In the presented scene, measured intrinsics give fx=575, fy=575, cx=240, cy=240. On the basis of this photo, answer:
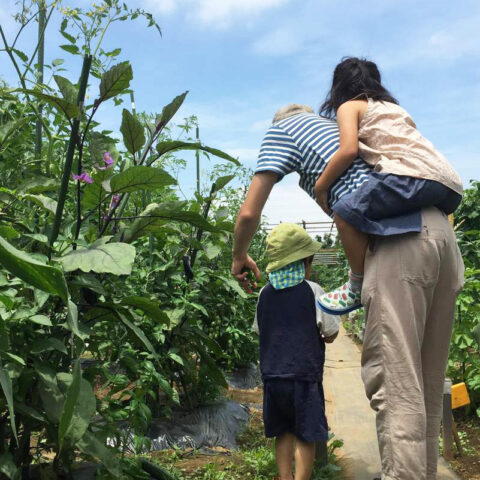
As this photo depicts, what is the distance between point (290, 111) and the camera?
2.16m

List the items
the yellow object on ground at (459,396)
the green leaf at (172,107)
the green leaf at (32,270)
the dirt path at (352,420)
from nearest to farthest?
the green leaf at (32,270) < the green leaf at (172,107) < the dirt path at (352,420) < the yellow object on ground at (459,396)

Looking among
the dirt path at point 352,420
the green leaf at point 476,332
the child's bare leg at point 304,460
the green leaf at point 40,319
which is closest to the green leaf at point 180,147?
the green leaf at point 40,319

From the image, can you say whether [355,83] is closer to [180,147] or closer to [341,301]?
[180,147]

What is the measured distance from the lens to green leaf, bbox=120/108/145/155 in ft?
6.37

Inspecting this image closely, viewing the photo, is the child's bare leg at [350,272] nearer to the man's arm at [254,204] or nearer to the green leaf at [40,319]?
the man's arm at [254,204]

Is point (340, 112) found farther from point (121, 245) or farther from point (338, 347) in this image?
point (338, 347)

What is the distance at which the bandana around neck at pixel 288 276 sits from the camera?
2.83 metres

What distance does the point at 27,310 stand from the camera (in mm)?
1625

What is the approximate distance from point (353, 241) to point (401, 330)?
32 centimetres

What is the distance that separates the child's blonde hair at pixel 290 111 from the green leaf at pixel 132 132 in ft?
1.66

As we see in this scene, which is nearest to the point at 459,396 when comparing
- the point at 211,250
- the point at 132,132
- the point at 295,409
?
the point at 295,409

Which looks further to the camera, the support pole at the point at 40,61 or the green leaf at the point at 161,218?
the support pole at the point at 40,61

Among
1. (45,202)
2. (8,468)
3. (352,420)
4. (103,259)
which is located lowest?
(352,420)

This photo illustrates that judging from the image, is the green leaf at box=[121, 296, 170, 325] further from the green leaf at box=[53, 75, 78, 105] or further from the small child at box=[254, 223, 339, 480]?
the small child at box=[254, 223, 339, 480]
